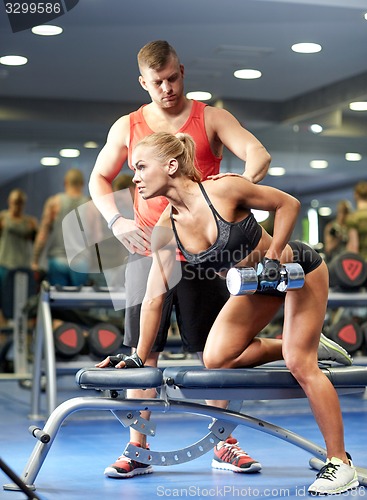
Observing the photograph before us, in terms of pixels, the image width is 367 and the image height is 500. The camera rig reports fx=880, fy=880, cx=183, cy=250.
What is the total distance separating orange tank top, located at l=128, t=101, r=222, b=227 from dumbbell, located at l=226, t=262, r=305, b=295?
0.58 metres

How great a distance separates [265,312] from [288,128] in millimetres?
4080

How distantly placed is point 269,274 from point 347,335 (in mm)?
2608

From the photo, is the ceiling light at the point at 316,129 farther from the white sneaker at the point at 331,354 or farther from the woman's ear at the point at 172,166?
the woman's ear at the point at 172,166

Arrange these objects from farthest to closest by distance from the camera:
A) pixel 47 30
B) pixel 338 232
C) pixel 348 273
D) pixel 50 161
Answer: pixel 338 232 < pixel 50 161 < pixel 47 30 < pixel 348 273

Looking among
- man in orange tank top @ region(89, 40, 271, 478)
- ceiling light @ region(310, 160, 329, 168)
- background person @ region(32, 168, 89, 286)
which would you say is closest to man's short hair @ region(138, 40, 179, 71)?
man in orange tank top @ region(89, 40, 271, 478)

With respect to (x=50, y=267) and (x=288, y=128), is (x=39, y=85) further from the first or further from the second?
(x=288, y=128)

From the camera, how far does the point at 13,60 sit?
19.9 feet

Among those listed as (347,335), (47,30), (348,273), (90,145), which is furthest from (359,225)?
(47,30)

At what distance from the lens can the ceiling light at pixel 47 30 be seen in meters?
5.58

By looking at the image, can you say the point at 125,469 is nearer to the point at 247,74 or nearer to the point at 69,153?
the point at 69,153

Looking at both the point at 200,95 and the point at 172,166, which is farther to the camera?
the point at 200,95

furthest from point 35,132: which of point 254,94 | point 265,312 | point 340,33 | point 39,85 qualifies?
point 265,312

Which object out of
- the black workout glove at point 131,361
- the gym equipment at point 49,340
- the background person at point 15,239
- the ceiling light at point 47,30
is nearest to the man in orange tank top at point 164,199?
the black workout glove at point 131,361

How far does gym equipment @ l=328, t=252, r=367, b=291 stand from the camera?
17.0ft
